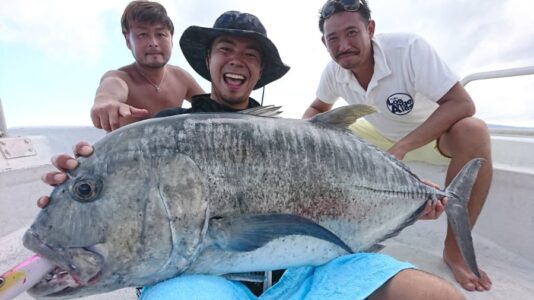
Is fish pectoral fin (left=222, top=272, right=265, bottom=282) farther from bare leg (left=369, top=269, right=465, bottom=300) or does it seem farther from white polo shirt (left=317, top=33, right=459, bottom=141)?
white polo shirt (left=317, top=33, right=459, bottom=141)

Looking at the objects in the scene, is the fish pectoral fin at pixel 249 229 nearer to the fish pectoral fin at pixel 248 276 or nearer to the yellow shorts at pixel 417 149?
the fish pectoral fin at pixel 248 276

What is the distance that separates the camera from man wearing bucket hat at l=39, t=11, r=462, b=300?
4.57ft

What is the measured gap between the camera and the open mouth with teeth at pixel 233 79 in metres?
2.16

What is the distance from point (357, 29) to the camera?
3.21 metres

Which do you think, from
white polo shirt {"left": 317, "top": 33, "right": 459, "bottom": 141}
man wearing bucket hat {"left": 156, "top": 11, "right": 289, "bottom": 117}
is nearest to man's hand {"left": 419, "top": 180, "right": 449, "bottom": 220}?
man wearing bucket hat {"left": 156, "top": 11, "right": 289, "bottom": 117}

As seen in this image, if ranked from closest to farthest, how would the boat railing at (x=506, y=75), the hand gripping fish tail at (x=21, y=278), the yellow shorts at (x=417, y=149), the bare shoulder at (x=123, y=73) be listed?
the hand gripping fish tail at (x=21, y=278) < the bare shoulder at (x=123, y=73) < the yellow shorts at (x=417, y=149) < the boat railing at (x=506, y=75)

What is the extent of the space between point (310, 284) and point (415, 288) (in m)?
0.41

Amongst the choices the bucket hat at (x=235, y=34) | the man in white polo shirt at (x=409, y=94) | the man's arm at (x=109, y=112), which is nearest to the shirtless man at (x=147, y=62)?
the man's arm at (x=109, y=112)

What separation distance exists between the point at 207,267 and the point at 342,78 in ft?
8.50

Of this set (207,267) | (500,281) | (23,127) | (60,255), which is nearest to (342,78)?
(500,281)

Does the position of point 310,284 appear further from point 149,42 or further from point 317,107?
point 317,107

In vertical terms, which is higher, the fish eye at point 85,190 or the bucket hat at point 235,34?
the bucket hat at point 235,34

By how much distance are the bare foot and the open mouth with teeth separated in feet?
6.78

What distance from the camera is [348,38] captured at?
3221mm
